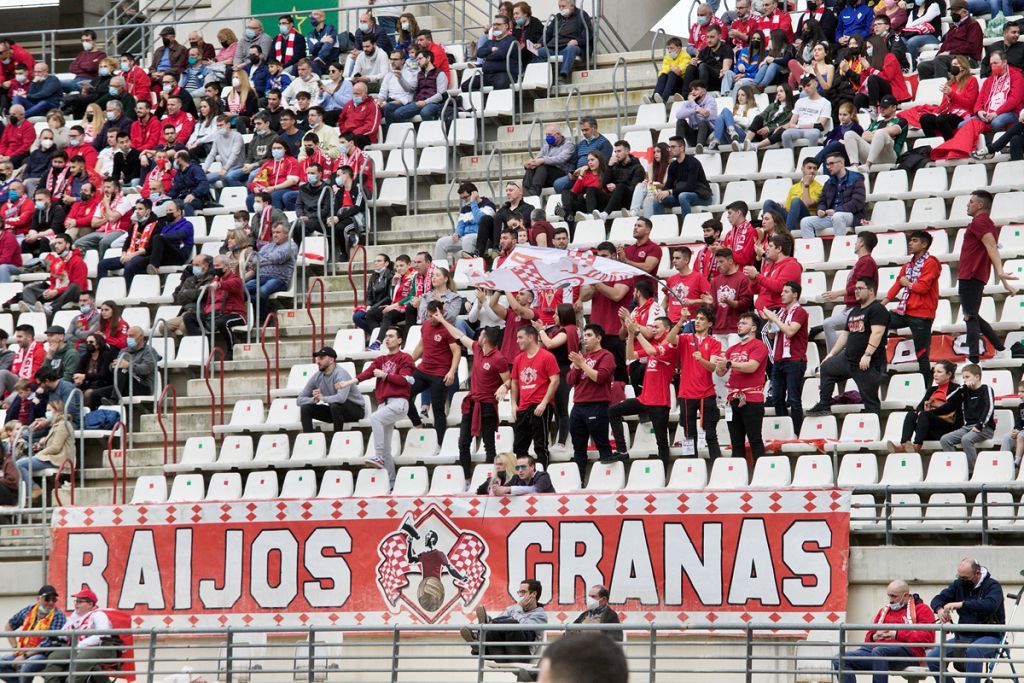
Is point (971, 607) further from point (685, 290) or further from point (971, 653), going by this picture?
point (685, 290)

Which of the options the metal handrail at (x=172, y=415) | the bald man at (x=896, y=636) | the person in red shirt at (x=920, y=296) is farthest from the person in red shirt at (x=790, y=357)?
the metal handrail at (x=172, y=415)

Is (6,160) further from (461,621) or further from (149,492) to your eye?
(461,621)

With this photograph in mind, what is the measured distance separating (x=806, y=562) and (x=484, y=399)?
3.93 meters

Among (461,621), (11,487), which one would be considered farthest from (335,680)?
(11,487)

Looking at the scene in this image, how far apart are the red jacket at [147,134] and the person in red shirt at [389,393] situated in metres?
8.77

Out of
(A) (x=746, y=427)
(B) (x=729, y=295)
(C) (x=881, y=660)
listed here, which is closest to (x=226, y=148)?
(B) (x=729, y=295)

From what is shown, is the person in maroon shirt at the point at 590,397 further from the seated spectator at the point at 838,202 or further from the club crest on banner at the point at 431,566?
the seated spectator at the point at 838,202

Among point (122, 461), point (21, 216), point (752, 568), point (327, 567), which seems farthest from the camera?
point (21, 216)

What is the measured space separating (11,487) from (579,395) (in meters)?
6.26

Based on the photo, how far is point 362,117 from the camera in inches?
914

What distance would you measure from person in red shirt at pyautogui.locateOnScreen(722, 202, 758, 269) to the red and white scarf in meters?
1.71

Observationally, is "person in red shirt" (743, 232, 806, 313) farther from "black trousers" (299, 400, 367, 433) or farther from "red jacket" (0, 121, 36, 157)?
"red jacket" (0, 121, 36, 157)

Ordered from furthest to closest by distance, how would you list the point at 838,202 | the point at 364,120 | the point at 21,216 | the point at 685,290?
the point at 21,216
the point at 364,120
the point at 838,202
the point at 685,290

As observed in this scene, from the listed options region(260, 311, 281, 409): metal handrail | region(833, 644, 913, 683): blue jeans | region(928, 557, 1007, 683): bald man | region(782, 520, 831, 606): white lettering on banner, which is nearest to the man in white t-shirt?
region(260, 311, 281, 409): metal handrail
